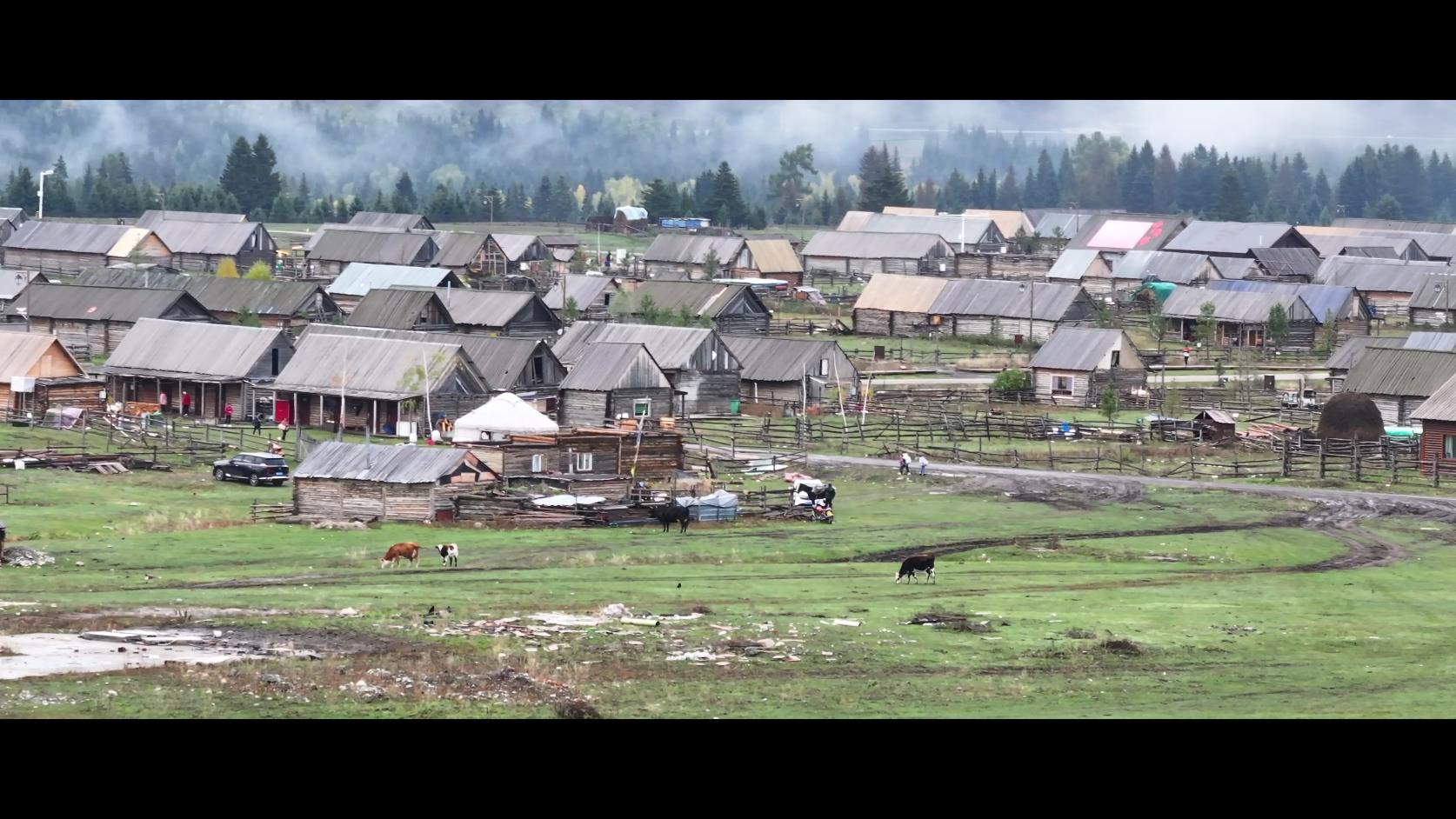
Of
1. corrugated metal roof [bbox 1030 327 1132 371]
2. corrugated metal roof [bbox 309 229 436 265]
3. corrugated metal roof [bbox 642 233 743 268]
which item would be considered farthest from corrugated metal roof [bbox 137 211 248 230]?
corrugated metal roof [bbox 1030 327 1132 371]

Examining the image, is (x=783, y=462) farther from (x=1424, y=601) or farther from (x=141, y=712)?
(x=141, y=712)

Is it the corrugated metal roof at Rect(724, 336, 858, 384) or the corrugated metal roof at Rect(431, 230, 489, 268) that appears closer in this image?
the corrugated metal roof at Rect(724, 336, 858, 384)

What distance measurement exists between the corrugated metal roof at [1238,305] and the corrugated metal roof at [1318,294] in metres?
1.07

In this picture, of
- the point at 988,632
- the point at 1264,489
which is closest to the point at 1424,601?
the point at 988,632

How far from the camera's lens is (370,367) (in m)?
71.2

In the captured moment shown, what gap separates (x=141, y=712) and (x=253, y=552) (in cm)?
1968

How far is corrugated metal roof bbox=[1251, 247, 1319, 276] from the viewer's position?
136 metres

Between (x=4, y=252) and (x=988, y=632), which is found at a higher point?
(x=4, y=252)

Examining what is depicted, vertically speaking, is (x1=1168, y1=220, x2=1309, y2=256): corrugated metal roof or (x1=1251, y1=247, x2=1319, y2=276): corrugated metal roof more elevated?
(x1=1168, y1=220, x2=1309, y2=256): corrugated metal roof

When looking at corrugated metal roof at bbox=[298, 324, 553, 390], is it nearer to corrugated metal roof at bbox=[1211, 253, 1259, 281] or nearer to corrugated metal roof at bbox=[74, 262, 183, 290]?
corrugated metal roof at bbox=[74, 262, 183, 290]

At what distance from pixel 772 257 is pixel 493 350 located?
64.6 meters

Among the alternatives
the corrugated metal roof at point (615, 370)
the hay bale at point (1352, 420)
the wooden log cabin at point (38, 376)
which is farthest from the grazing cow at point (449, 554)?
the hay bale at point (1352, 420)

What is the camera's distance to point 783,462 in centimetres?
6328

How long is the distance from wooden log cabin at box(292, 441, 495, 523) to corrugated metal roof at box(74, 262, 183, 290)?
53997mm
